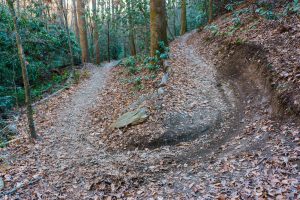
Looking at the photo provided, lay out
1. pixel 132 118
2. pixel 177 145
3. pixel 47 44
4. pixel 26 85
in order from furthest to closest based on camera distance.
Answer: pixel 47 44
pixel 132 118
pixel 26 85
pixel 177 145

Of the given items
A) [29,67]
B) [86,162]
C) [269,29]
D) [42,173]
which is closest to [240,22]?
[269,29]

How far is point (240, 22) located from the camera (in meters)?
12.0

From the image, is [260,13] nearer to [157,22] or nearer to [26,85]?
[157,22]

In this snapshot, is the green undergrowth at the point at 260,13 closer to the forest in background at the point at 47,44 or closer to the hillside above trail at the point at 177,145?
the forest in background at the point at 47,44

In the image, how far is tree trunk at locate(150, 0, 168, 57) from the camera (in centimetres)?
1067

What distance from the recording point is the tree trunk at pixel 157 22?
10672 mm

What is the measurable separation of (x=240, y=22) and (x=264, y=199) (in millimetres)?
9833

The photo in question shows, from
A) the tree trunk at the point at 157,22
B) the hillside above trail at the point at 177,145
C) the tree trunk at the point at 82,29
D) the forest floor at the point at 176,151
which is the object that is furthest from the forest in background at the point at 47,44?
the forest floor at the point at 176,151

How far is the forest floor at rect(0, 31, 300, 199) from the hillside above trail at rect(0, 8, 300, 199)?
2 cm

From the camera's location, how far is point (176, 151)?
21.1 ft

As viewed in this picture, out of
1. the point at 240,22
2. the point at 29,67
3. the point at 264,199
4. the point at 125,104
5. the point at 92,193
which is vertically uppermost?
the point at 240,22

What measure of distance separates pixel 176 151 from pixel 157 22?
6310mm

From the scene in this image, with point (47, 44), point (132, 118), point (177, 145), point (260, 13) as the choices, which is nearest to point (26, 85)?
point (132, 118)

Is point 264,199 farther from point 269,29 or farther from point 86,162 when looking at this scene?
point 269,29
